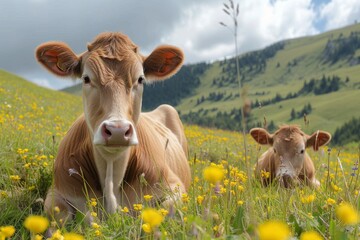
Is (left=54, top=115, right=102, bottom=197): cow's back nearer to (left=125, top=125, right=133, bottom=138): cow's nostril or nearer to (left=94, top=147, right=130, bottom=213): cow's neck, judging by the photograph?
(left=94, top=147, right=130, bottom=213): cow's neck

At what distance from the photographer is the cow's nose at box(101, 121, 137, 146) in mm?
3984

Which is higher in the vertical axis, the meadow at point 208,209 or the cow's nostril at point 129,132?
the cow's nostril at point 129,132

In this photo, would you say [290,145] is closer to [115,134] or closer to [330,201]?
[330,201]

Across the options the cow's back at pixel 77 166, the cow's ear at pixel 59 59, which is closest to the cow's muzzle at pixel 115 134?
the cow's back at pixel 77 166

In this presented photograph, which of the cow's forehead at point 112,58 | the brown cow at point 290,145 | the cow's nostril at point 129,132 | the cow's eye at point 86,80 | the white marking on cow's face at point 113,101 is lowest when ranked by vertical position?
the brown cow at point 290,145

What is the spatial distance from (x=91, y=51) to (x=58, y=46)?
475 mm

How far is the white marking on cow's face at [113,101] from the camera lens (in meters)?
4.04

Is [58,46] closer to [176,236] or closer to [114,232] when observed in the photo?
[114,232]

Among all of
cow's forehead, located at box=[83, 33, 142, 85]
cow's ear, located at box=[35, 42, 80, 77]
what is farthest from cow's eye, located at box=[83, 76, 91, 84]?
cow's ear, located at box=[35, 42, 80, 77]

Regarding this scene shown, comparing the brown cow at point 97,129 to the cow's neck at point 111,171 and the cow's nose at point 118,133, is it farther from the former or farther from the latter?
the cow's nose at point 118,133

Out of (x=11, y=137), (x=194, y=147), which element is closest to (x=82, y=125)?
(x=11, y=137)

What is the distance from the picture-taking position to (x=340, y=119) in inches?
6609

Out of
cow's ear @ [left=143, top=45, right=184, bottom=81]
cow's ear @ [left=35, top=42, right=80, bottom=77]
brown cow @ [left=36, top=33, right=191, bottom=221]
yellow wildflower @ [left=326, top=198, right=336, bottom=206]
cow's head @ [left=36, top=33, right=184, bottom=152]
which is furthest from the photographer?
cow's ear @ [left=143, top=45, right=184, bottom=81]

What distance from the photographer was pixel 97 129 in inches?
171
